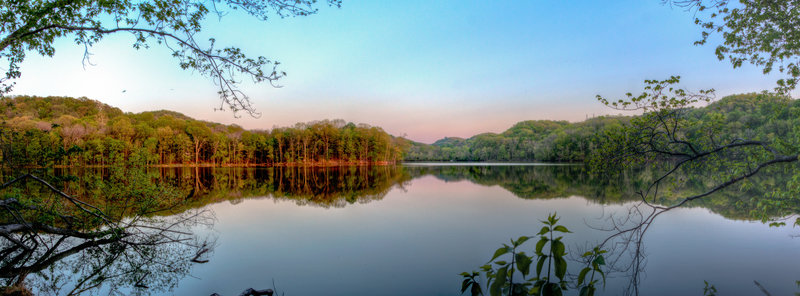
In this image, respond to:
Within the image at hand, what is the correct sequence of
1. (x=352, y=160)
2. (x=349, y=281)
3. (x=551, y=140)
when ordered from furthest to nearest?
(x=551, y=140)
(x=352, y=160)
(x=349, y=281)

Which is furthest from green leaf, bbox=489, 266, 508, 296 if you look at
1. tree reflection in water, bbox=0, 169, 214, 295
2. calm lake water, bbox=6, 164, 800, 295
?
tree reflection in water, bbox=0, 169, 214, 295

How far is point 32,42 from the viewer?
4871mm

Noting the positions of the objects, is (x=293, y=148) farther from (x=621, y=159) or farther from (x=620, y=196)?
(x=621, y=159)

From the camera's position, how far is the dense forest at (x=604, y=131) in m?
5.27

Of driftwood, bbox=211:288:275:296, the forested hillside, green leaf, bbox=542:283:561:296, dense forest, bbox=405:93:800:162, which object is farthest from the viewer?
the forested hillside

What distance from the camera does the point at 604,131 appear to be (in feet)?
17.6

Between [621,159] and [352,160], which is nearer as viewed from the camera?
[621,159]

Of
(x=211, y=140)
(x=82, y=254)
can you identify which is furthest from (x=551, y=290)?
(x=211, y=140)

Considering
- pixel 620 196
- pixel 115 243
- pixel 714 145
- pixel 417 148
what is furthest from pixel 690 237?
pixel 417 148

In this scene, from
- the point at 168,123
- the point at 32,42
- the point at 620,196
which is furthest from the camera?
the point at 168,123

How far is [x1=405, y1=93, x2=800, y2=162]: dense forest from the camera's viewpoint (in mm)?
5266

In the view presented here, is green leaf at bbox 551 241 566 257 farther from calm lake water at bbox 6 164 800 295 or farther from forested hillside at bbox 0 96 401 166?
forested hillside at bbox 0 96 401 166

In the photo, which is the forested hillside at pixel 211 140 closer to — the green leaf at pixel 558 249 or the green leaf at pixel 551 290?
the green leaf at pixel 551 290

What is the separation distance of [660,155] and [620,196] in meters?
15.8
